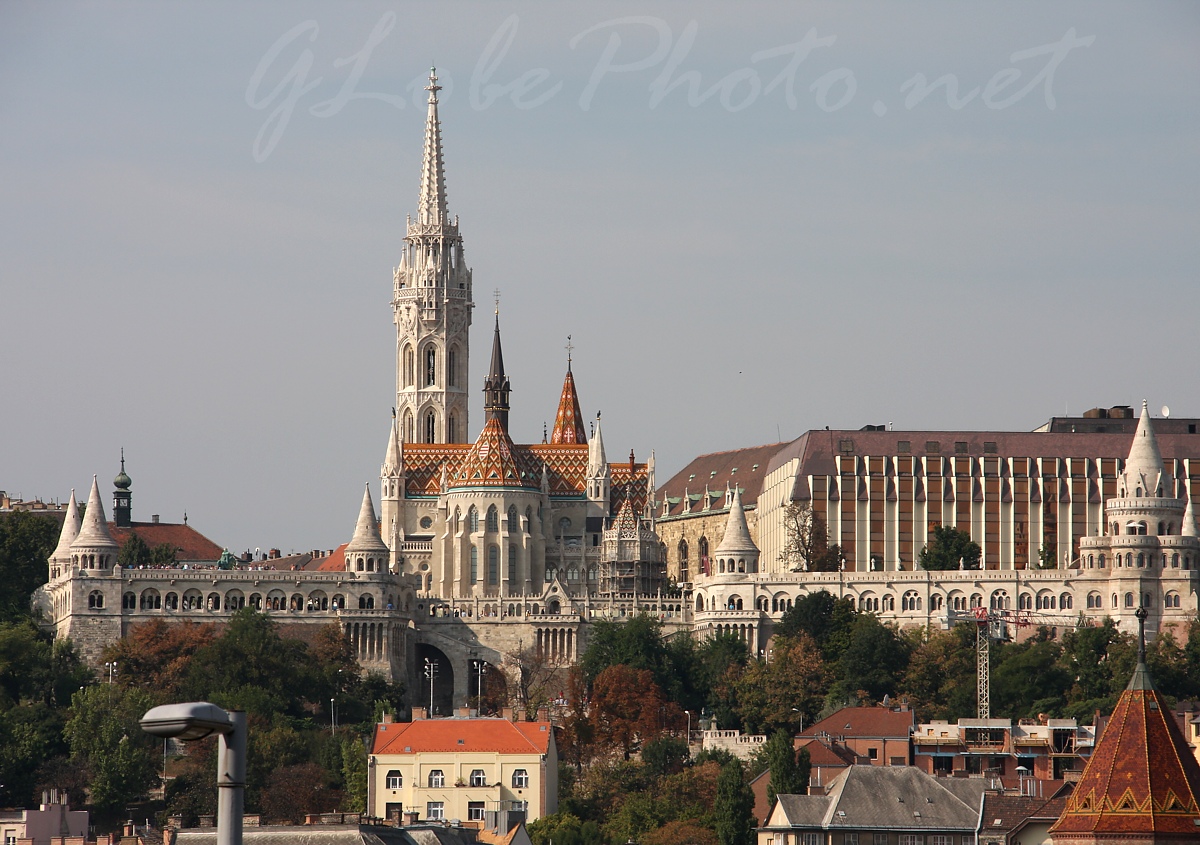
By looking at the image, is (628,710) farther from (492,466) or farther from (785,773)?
(492,466)

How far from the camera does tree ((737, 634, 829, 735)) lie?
405 feet

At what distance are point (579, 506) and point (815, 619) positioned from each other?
1142 inches

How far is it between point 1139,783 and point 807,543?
10312 cm

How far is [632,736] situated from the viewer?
401ft

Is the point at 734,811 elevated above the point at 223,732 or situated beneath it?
situated beneath

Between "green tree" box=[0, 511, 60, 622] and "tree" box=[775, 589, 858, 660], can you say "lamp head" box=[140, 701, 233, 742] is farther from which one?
"green tree" box=[0, 511, 60, 622]

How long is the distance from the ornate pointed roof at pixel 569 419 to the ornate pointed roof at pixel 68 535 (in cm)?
3672

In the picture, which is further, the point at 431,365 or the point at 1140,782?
the point at 431,365

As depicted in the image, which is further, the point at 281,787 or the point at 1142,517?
the point at 1142,517

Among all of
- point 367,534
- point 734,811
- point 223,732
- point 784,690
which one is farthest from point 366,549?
point 223,732

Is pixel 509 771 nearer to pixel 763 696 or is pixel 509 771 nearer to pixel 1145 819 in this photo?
pixel 763 696

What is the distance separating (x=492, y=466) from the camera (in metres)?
154

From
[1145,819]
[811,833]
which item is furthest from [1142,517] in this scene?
[1145,819]

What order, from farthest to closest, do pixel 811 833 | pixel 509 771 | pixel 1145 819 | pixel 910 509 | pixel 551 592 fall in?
1. pixel 910 509
2. pixel 551 592
3. pixel 509 771
4. pixel 811 833
5. pixel 1145 819
